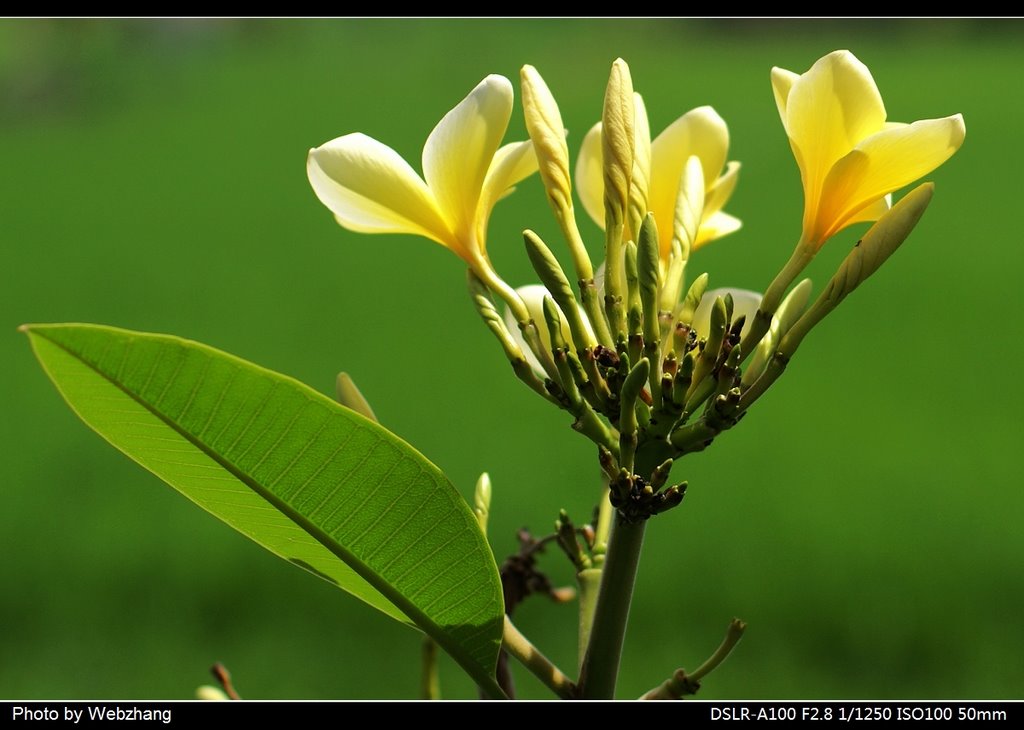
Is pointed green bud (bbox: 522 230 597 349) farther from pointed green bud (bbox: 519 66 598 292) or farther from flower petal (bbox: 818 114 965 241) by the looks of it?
flower petal (bbox: 818 114 965 241)

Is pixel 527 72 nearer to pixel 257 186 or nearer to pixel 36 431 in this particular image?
pixel 36 431

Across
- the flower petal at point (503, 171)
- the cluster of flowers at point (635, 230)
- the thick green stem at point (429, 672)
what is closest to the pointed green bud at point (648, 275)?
the cluster of flowers at point (635, 230)

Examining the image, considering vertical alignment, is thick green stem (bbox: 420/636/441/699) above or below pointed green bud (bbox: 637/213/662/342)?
below

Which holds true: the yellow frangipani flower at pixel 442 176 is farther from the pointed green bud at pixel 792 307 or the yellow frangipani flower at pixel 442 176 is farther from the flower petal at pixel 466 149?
the pointed green bud at pixel 792 307

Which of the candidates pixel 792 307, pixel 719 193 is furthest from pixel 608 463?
pixel 719 193

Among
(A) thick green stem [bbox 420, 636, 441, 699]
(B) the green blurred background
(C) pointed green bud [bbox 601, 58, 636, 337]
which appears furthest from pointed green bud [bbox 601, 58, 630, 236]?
(B) the green blurred background

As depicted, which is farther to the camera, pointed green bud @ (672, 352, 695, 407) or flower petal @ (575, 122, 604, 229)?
flower petal @ (575, 122, 604, 229)

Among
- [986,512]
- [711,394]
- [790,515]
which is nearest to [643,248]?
[711,394]
